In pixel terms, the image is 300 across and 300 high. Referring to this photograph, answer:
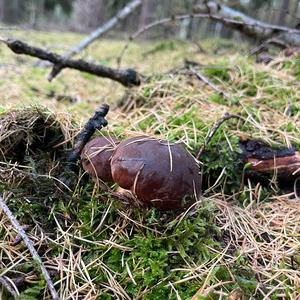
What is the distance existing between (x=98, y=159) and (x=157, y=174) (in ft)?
1.12

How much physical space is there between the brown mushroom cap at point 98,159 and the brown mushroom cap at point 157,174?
0.11m

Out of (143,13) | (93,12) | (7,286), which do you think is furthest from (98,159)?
(93,12)

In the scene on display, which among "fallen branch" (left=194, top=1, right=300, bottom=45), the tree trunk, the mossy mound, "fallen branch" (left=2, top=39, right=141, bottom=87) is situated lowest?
the tree trunk

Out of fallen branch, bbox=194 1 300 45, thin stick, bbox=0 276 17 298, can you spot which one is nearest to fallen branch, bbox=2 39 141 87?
fallen branch, bbox=194 1 300 45

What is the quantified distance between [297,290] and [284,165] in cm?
85

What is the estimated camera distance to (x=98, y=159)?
1610 mm

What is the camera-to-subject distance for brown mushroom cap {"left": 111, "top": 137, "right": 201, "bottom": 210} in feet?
4.65

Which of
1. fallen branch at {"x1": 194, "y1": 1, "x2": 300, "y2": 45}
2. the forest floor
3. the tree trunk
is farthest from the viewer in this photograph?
Result: the tree trunk

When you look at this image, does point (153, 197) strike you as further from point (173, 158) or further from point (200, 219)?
point (200, 219)

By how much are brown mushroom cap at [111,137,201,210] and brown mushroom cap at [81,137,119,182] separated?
110 millimetres

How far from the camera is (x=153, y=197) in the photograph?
1.43 meters

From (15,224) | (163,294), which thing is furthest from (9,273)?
(163,294)

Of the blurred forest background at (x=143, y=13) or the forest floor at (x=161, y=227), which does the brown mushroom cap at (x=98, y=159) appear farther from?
the blurred forest background at (x=143, y=13)

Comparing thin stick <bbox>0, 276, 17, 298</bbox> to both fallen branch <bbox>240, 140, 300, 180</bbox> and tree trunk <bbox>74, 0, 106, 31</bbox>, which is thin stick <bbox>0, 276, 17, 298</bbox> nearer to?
fallen branch <bbox>240, 140, 300, 180</bbox>
